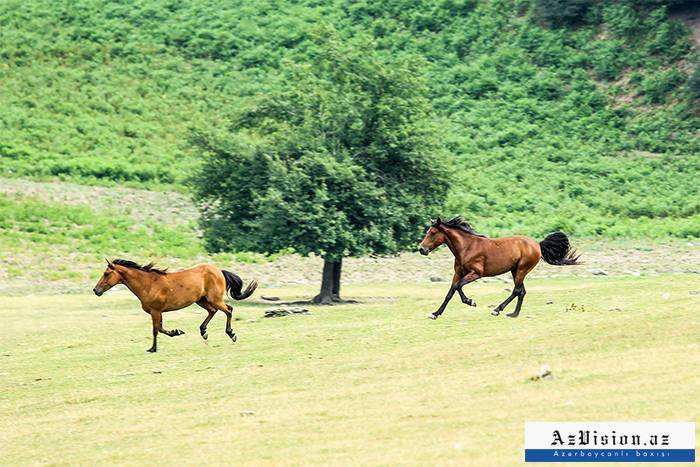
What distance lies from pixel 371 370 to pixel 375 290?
19307 millimetres

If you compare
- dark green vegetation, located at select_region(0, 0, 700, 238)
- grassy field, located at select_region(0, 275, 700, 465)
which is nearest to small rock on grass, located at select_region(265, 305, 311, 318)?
grassy field, located at select_region(0, 275, 700, 465)

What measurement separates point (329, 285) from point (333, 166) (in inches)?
123

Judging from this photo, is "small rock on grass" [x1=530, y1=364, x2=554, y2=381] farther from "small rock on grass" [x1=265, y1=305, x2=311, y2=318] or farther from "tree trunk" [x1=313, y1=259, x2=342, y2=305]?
"tree trunk" [x1=313, y1=259, x2=342, y2=305]

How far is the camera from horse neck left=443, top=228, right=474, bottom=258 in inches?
1035

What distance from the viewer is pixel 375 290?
42062mm

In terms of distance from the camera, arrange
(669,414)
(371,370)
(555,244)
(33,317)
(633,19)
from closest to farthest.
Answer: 1. (669,414)
2. (371,370)
3. (555,244)
4. (33,317)
5. (633,19)

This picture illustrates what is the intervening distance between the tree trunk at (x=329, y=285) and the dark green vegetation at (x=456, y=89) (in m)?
19.5

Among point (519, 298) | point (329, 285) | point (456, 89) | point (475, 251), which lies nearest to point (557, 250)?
point (519, 298)

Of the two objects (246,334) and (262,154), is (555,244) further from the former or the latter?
(262,154)

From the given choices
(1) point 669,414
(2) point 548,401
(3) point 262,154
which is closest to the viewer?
(1) point 669,414

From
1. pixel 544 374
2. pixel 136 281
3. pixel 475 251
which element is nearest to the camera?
pixel 544 374

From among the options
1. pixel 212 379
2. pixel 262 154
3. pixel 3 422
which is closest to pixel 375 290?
pixel 262 154

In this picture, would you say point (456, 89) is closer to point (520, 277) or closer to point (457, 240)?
point (520, 277)

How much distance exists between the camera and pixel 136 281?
25312mm
